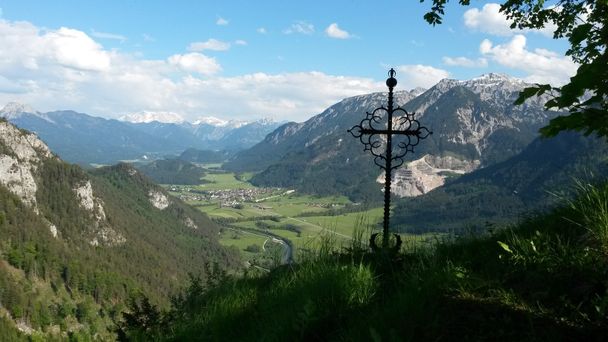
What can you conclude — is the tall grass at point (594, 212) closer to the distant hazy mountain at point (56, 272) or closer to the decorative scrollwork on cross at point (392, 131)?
the decorative scrollwork on cross at point (392, 131)

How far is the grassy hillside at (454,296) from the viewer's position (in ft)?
11.7

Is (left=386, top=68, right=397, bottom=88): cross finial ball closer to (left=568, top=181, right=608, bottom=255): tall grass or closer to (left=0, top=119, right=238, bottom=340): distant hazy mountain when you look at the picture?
(left=568, top=181, right=608, bottom=255): tall grass

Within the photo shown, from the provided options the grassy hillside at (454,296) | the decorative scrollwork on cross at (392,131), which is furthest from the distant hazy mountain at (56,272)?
the grassy hillside at (454,296)

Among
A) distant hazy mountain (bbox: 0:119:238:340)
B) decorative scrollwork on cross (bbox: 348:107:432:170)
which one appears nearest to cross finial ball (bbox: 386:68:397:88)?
decorative scrollwork on cross (bbox: 348:107:432:170)

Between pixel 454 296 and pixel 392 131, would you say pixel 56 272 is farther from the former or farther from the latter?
pixel 454 296

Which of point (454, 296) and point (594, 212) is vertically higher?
point (594, 212)

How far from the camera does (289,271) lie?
692 centimetres

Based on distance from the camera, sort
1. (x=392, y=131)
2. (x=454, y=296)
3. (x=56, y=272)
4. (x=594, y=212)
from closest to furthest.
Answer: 1. (x=454, y=296)
2. (x=594, y=212)
3. (x=392, y=131)
4. (x=56, y=272)

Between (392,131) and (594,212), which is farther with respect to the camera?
(392,131)

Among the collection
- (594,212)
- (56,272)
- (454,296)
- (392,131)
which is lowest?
(56,272)

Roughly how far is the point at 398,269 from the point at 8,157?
752ft

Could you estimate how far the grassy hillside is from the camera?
3566 millimetres

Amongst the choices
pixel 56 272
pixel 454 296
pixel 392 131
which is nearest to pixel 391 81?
pixel 392 131

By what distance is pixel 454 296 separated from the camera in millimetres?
4012
